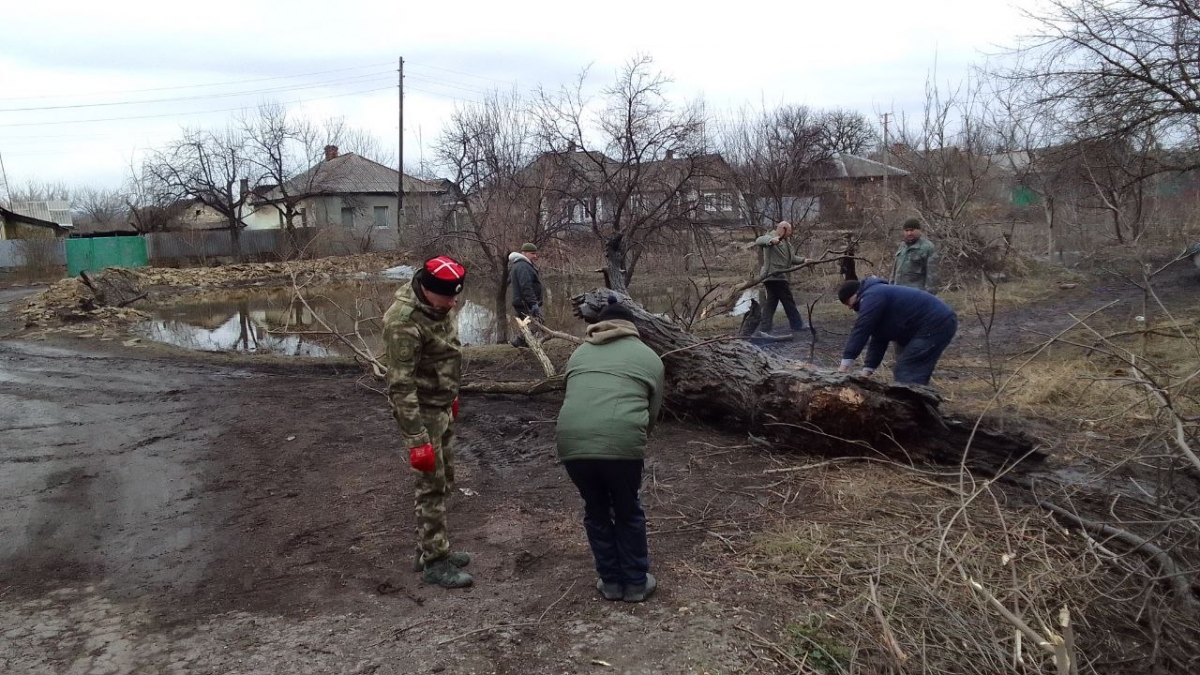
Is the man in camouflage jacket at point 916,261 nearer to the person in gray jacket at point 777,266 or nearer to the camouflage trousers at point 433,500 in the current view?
the person in gray jacket at point 777,266

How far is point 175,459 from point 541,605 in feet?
13.7

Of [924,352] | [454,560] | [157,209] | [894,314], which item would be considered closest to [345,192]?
[157,209]

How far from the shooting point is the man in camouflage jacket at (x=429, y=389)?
381cm

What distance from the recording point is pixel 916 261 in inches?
333

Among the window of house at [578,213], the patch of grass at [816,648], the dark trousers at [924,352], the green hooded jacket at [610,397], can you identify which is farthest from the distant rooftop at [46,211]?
the patch of grass at [816,648]

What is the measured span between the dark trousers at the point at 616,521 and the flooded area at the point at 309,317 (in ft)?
23.5

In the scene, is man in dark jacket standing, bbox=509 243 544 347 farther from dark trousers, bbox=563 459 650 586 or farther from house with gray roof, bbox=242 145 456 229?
house with gray roof, bbox=242 145 456 229

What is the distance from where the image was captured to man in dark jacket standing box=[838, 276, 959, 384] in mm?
5867

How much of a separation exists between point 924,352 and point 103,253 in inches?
1355

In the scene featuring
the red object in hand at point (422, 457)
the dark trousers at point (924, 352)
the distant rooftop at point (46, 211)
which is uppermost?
the distant rooftop at point (46, 211)

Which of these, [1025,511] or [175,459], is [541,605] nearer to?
[1025,511]

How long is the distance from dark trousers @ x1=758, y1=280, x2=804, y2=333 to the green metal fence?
28471 mm

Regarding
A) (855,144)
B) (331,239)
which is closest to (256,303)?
(331,239)

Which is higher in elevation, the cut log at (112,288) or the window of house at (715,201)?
the window of house at (715,201)
